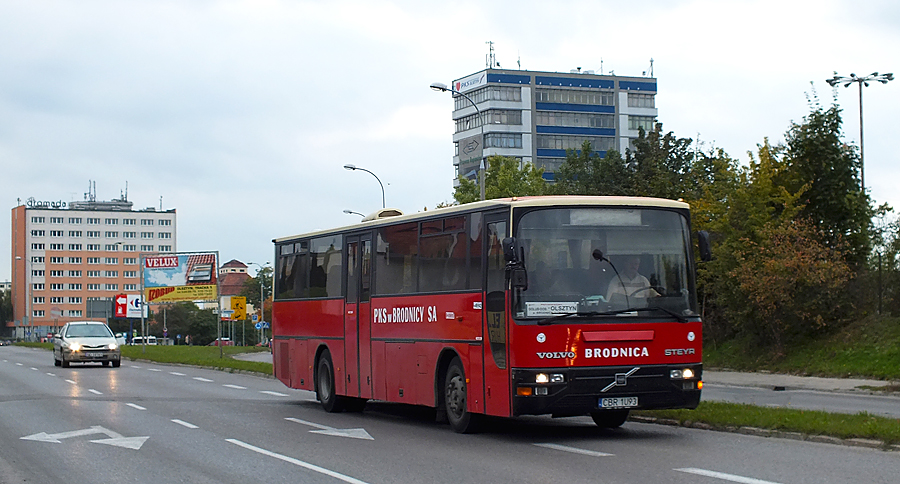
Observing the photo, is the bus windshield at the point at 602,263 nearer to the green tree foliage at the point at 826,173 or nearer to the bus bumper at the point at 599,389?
the bus bumper at the point at 599,389

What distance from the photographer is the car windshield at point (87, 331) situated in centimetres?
4162

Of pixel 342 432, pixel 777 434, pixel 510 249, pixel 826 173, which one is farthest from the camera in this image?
pixel 826 173

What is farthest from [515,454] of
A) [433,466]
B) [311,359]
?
[311,359]

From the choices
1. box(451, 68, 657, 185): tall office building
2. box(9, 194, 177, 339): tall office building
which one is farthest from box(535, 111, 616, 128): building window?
box(9, 194, 177, 339): tall office building

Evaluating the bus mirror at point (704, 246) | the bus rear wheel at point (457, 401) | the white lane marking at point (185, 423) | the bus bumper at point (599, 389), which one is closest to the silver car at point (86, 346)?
the white lane marking at point (185, 423)

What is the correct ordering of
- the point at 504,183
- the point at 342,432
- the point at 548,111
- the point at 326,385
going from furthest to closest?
the point at 548,111 < the point at 504,183 < the point at 326,385 < the point at 342,432

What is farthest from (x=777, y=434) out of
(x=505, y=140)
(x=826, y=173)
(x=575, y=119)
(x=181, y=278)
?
(x=575, y=119)

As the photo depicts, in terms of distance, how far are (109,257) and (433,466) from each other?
191314mm

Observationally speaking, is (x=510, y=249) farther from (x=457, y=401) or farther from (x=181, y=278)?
(x=181, y=278)

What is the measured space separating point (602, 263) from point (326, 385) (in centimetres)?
773

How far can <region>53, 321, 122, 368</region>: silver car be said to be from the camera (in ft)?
134

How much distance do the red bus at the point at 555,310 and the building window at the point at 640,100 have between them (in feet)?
401

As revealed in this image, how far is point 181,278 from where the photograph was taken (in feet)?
248

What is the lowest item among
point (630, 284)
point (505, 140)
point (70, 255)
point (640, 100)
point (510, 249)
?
point (630, 284)
